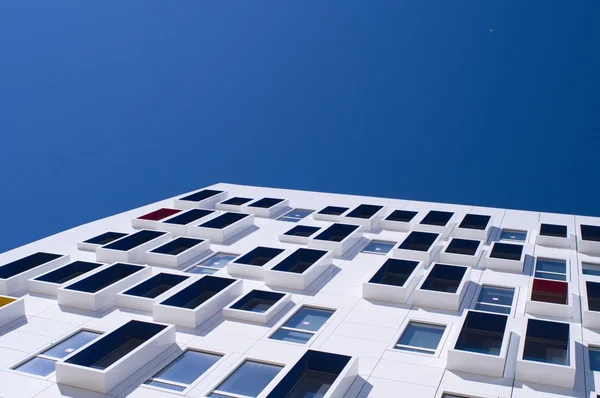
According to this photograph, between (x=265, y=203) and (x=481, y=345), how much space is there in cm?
1383

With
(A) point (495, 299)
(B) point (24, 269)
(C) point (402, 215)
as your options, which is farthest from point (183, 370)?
(C) point (402, 215)

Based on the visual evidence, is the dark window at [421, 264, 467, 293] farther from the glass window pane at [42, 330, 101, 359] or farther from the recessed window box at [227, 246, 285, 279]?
the glass window pane at [42, 330, 101, 359]

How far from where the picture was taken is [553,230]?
23609mm

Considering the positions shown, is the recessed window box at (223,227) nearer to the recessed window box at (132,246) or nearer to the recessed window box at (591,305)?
the recessed window box at (132,246)

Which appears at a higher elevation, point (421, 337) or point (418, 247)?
point (418, 247)

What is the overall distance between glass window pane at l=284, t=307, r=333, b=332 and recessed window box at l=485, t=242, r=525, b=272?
5.66 meters

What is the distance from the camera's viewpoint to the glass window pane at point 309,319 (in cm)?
1564

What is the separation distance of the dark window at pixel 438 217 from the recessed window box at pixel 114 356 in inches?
519

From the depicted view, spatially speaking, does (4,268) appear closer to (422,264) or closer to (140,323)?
(140,323)

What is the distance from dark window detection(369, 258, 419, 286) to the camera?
738 inches

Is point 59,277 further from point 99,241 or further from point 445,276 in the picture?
point 445,276

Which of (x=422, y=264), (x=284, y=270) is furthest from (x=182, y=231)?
(x=422, y=264)

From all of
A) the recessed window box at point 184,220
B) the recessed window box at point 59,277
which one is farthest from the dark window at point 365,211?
the recessed window box at point 59,277

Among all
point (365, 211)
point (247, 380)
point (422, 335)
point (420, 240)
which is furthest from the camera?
point (365, 211)
